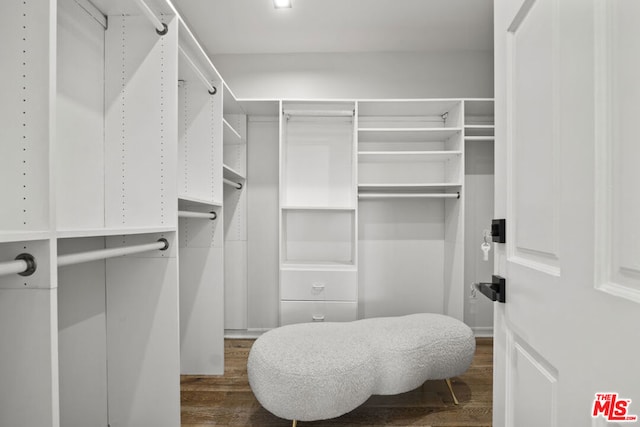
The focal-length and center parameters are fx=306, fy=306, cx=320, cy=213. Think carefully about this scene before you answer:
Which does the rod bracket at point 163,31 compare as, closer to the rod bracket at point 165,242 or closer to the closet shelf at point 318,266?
the rod bracket at point 165,242

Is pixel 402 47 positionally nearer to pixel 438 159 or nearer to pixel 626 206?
pixel 438 159

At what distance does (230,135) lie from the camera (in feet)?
8.66

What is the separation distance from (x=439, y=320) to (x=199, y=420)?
1.54 m

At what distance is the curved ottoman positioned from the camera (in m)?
1.46

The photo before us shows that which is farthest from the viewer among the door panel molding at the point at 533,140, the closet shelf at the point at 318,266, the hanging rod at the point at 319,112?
the hanging rod at the point at 319,112

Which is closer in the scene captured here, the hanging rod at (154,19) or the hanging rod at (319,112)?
the hanging rod at (154,19)

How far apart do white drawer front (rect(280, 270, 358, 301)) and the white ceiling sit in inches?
80.1


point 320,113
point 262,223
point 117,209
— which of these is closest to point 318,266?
point 262,223

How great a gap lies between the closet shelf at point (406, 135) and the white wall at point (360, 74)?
396mm

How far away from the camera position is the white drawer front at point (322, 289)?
252cm

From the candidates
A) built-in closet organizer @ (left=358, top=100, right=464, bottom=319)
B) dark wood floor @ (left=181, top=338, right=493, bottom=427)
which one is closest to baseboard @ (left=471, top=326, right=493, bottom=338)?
built-in closet organizer @ (left=358, top=100, right=464, bottom=319)

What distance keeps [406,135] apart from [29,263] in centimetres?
268

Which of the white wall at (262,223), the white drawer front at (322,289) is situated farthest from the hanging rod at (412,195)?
the white wall at (262,223)

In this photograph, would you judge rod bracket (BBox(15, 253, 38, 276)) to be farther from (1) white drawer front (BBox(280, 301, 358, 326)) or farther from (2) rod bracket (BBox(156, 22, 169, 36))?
(1) white drawer front (BBox(280, 301, 358, 326))
